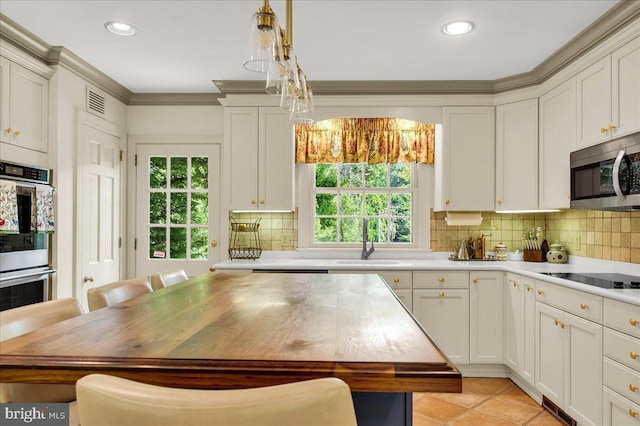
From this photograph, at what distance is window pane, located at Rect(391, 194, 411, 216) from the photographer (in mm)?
4027

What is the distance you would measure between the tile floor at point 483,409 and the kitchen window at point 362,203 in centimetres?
146

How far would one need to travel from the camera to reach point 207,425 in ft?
2.11

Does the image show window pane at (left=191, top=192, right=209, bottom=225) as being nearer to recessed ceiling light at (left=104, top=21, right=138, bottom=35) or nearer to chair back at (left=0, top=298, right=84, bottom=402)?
recessed ceiling light at (left=104, top=21, right=138, bottom=35)

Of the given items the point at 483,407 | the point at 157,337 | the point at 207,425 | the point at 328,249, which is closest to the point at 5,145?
the point at 157,337

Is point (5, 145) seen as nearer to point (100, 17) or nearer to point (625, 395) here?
point (100, 17)

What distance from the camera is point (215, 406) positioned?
65cm

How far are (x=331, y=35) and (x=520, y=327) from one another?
247 centimetres

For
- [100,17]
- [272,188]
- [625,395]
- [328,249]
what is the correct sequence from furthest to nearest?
[328,249] → [272,188] → [100,17] → [625,395]

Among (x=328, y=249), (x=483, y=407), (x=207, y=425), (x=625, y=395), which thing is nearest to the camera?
(x=207, y=425)

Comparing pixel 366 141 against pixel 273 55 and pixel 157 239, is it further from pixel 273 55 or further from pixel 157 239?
pixel 273 55

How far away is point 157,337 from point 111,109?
331 centimetres

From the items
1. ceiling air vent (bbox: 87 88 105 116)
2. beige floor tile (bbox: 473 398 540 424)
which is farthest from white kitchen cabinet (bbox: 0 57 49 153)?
beige floor tile (bbox: 473 398 540 424)

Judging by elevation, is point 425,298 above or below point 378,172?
below

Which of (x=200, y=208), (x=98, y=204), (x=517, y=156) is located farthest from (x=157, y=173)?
(x=517, y=156)
